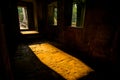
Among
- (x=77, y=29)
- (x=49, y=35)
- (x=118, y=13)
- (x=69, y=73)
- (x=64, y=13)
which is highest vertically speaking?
(x=64, y=13)

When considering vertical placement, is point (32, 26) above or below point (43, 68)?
above

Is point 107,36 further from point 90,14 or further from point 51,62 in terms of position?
point 51,62

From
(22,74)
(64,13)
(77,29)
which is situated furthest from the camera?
(64,13)

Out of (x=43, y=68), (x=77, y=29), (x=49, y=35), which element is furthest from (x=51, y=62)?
(x=49, y=35)

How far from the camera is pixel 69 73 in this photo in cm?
226

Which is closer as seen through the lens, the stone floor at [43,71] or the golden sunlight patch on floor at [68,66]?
the stone floor at [43,71]

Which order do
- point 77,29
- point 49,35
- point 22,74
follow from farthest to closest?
point 49,35, point 77,29, point 22,74

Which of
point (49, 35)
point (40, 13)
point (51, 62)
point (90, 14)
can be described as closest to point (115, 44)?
point (90, 14)

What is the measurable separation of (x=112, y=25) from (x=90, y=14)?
83 centimetres

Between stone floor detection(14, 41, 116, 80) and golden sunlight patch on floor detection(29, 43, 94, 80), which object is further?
golden sunlight patch on floor detection(29, 43, 94, 80)

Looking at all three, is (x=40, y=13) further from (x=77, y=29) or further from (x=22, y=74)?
(x=22, y=74)

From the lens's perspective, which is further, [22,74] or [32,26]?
[32,26]

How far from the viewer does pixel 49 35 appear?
5.75 meters

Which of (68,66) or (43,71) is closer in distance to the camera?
(43,71)
